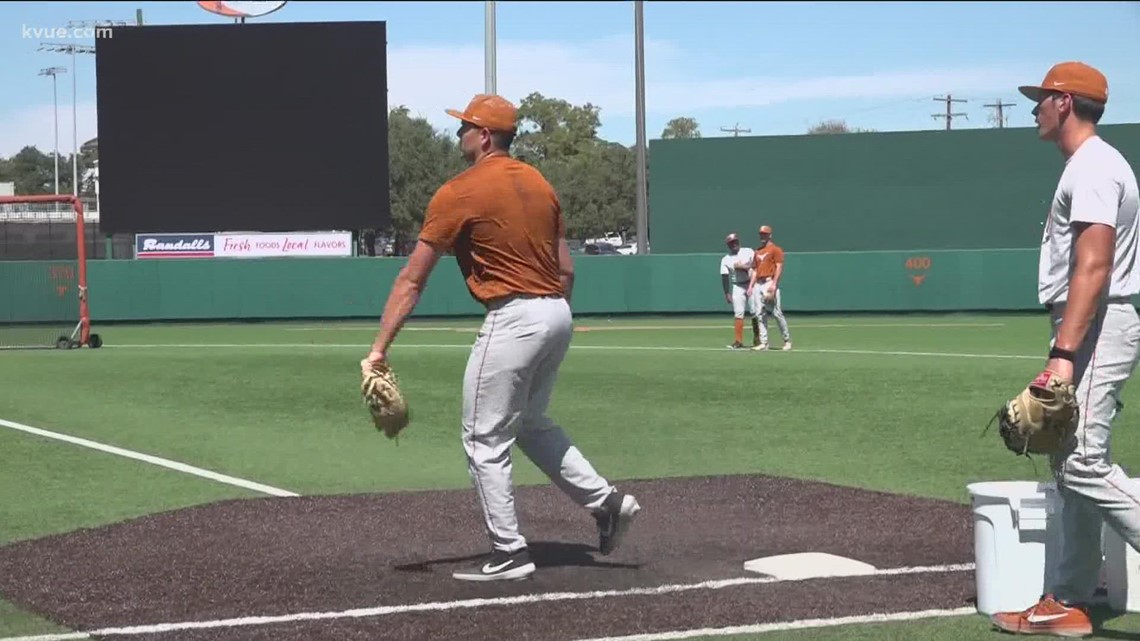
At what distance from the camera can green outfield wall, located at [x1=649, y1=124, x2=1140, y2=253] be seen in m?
44.7

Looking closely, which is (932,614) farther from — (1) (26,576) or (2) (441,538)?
(1) (26,576)

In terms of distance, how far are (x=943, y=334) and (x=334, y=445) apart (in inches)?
651

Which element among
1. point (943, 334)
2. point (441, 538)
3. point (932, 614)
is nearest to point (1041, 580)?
point (932, 614)

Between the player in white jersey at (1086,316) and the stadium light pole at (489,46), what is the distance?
19002 millimetres

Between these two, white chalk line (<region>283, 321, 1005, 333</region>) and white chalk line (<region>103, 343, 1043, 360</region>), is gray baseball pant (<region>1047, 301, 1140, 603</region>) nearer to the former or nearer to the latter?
white chalk line (<region>103, 343, 1043, 360</region>)

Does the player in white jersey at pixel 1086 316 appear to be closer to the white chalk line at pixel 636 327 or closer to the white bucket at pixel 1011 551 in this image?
the white bucket at pixel 1011 551

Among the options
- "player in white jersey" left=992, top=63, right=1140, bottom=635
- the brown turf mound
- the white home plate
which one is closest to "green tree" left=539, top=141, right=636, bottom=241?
the brown turf mound

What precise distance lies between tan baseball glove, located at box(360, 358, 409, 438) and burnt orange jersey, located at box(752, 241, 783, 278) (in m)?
16.3

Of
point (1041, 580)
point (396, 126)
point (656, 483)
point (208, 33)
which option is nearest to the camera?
point (1041, 580)

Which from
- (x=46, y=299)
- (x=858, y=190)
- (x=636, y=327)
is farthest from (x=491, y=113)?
(x=858, y=190)

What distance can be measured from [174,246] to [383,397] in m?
32.5

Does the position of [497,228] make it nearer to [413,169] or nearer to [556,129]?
[413,169]

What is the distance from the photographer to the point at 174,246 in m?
37.4

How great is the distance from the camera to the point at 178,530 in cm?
776
